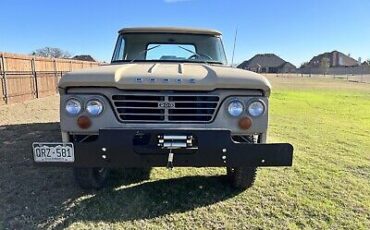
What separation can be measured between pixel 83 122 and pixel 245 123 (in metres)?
1.56

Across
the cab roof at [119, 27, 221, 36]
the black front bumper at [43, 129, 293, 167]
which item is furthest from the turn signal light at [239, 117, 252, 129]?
the cab roof at [119, 27, 221, 36]

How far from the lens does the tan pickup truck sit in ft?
10.3

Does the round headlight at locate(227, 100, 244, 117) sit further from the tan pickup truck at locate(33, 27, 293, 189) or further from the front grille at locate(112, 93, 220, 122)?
the front grille at locate(112, 93, 220, 122)

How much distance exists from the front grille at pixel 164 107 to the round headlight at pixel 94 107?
0.47 feet

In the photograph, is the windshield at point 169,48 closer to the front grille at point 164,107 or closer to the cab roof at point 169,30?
the cab roof at point 169,30

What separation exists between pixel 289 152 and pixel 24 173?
12.0 ft

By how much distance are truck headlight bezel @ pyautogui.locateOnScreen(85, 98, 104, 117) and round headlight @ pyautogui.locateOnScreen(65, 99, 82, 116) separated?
0.27ft

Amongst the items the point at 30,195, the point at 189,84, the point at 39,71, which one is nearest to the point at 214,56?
the point at 189,84

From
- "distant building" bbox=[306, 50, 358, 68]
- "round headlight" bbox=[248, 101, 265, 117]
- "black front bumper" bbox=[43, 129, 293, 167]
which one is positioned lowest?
"black front bumper" bbox=[43, 129, 293, 167]

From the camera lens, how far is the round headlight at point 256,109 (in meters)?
3.32

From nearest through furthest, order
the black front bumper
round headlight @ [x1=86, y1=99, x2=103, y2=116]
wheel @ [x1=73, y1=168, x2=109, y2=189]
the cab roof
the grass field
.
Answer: the black front bumper
round headlight @ [x1=86, y1=99, x2=103, y2=116]
the grass field
wheel @ [x1=73, y1=168, x2=109, y2=189]
the cab roof

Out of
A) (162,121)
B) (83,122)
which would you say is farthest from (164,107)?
(83,122)

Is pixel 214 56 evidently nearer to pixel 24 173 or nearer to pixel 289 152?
pixel 289 152

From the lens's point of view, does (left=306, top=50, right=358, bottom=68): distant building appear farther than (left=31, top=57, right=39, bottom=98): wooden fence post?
Yes
